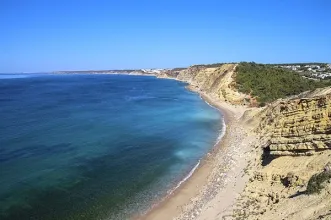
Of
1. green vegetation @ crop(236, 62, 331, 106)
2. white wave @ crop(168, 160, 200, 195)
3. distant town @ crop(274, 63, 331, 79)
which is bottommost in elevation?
white wave @ crop(168, 160, 200, 195)

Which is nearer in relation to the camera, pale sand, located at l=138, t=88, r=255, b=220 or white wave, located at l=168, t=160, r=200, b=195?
pale sand, located at l=138, t=88, r=255, b=220

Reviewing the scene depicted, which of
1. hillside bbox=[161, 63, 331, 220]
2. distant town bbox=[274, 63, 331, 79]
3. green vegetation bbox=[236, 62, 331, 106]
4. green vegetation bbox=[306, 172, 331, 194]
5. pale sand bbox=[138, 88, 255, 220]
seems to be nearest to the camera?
hillside bbox=[161, 63, 331, 220]

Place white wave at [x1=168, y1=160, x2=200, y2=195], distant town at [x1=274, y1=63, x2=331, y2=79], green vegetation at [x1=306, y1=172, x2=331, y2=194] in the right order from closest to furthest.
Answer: green vegetation at [x1=306, y1=172, x2=331, y2=194] < white wave at [x1=168, y1=160, x2=200, y2=195] < distant town at [x1=274, y1=63, x2=331, y2=79]

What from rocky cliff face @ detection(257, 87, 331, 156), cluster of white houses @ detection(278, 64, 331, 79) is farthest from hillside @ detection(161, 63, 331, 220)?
cluster of white houses @ detection(278, 64, 331, 79)

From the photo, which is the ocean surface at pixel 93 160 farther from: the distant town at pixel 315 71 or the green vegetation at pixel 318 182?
the distant town at pixel 315 71

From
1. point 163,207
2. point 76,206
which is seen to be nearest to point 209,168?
point 163,207

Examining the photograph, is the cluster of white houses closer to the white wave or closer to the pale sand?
the pale sand

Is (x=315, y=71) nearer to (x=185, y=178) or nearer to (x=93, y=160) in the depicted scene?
(x=185, y=178)

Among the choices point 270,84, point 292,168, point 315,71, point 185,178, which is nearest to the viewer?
point 292,168

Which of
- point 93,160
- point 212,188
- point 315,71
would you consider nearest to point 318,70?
point 315,71
